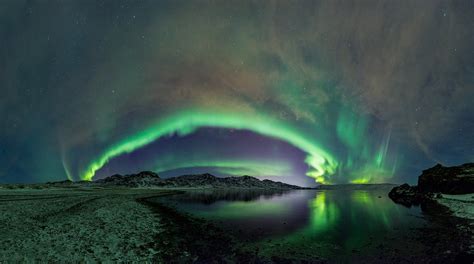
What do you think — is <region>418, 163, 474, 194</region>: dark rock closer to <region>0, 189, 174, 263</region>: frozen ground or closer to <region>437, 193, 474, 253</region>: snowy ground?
<region>437, 193, 474, 253</region>: snowy ground

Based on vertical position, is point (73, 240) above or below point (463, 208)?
below

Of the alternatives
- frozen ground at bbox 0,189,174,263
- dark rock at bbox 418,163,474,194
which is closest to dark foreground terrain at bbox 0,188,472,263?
frozen ground at bbox 0,189,174,263

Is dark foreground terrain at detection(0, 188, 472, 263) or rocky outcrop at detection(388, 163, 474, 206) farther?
rocky outcrop at detection(388, 163, 474, 206)

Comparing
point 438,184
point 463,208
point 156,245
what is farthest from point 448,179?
point 156,245

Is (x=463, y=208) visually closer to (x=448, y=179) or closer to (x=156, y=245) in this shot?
(x=448, y=179)

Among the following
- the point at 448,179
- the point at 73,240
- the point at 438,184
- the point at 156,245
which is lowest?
the point at 156,245

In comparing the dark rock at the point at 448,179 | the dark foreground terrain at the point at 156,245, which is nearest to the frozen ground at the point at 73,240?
the dark foreground terrain at the point at 156,245

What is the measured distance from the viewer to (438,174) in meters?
84.4

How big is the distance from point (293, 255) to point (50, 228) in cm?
2110

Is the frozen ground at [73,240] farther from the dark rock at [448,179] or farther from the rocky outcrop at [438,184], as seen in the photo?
the dark rock at [448,179]

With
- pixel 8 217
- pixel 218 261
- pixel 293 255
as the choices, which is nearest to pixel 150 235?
pixel 218 261

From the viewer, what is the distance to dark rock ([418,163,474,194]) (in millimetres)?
68644

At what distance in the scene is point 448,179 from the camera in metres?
76.6

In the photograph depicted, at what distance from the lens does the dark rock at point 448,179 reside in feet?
225
